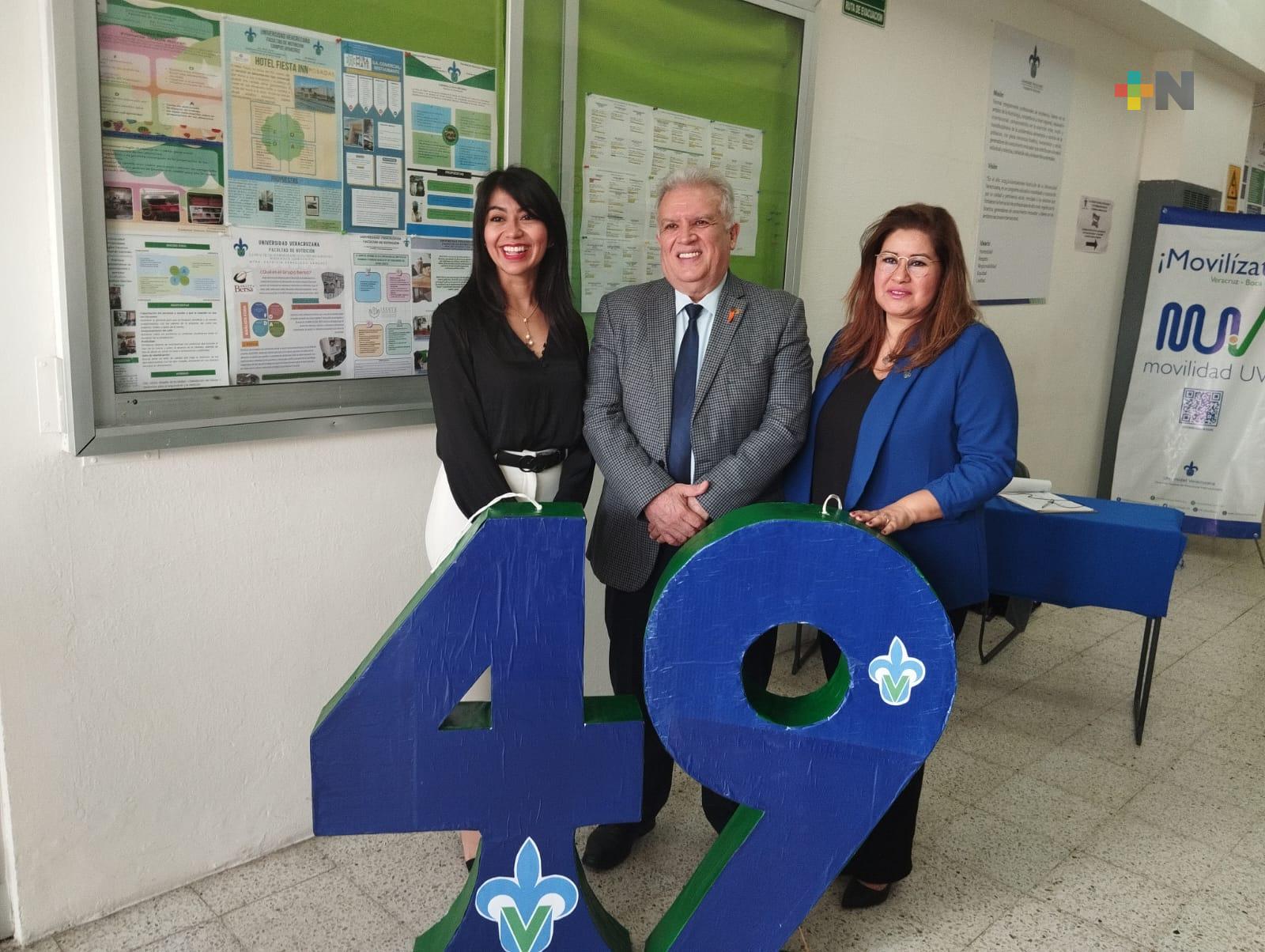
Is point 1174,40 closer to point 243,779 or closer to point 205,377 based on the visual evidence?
point 205,377

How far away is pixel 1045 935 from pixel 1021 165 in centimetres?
347

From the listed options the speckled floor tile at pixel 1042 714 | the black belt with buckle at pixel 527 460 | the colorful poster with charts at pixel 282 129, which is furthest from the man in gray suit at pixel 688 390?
the speckled floor tile at pixel 1042 714

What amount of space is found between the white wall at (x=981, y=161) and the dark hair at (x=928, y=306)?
144cm

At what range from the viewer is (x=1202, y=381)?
5.11 metres

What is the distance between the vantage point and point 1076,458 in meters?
5.58

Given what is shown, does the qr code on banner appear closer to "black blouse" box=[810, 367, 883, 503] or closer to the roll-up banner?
the roll-up banner

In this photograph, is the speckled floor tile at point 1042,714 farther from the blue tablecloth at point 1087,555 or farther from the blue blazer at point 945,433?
the blue blazer at point 945,433

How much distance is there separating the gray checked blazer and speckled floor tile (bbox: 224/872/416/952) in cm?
90

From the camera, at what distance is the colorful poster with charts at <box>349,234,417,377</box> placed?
92.4 inches

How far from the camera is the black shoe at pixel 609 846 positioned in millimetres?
2383

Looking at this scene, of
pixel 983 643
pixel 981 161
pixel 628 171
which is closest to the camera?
pixel 628 171

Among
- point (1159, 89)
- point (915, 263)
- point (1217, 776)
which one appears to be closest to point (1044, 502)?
point (1217, 776)

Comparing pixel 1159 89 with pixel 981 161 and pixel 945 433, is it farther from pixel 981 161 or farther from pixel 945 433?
pixel 945 433

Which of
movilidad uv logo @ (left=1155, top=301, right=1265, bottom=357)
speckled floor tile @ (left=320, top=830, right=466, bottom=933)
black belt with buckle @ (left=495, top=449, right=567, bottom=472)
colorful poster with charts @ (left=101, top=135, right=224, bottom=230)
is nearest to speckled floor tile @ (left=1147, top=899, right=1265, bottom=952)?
speckled floor tile @ (left=320, top=830, right=466, bottom=933)
